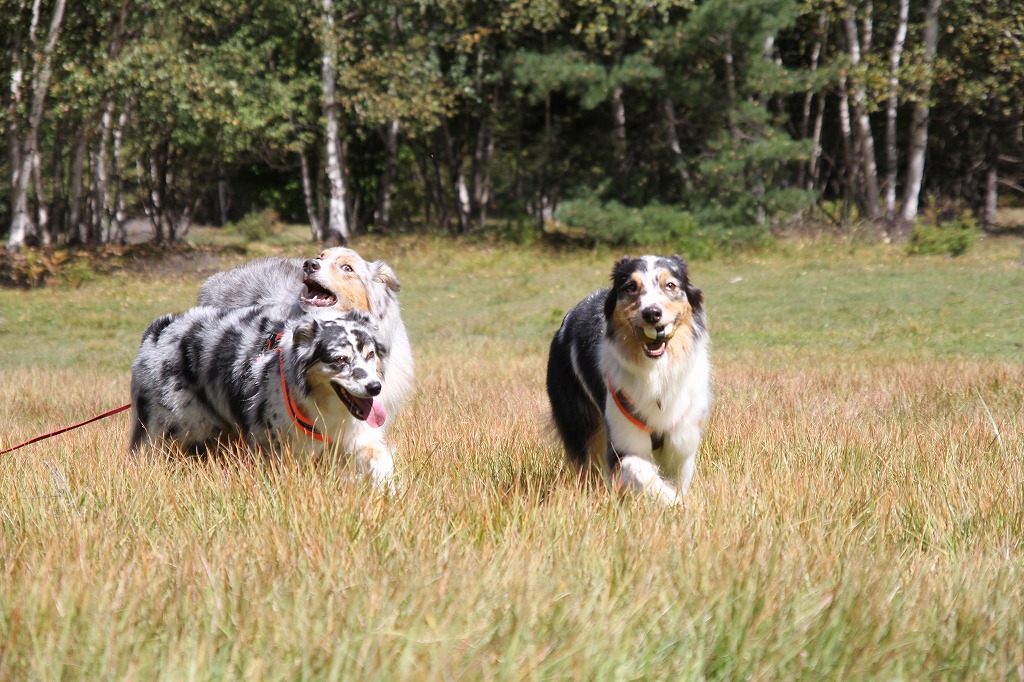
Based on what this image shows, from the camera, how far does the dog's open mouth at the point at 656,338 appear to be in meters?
4.00

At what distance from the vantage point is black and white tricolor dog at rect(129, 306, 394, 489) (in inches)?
174

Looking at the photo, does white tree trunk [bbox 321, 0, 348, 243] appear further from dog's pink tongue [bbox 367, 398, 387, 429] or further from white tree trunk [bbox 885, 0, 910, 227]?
dog's pink tongue [bbox 367, 398, 387, 429]

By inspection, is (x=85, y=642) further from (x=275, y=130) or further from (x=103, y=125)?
(x=103, y=125)

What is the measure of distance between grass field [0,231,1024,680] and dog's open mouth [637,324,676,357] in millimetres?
639

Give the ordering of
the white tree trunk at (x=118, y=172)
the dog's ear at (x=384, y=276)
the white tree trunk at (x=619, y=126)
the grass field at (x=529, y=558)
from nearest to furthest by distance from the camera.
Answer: the grass field at (x=529, y=558)
the dog's ear at (x=384, y=276)
the white tree trunk at (x=619, y=126)
the white tree trunk at (x=118, y=172)

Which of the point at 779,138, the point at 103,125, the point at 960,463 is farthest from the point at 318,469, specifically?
the point at 103,125

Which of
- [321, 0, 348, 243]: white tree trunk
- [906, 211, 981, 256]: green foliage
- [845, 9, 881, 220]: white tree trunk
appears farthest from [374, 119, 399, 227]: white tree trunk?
[906, 211, 981, 256]: green foliage

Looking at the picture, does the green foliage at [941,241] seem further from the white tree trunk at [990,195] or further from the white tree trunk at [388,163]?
the white tree trunk at [388,163]

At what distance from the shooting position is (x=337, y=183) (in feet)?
76.7

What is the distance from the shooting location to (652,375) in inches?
164

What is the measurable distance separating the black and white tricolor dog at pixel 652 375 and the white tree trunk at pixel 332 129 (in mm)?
18853

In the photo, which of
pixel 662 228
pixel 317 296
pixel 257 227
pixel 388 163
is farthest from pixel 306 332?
pixel 257 227

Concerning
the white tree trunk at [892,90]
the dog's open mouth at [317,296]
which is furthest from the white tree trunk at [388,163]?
the dog's open mouth at [317,296]

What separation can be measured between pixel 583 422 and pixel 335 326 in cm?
140
